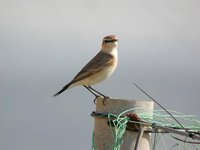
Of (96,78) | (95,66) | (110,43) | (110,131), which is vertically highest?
(110,43)

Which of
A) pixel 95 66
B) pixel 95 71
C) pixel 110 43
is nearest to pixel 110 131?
pixel 95 71

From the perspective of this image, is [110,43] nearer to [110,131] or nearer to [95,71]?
[95,71]

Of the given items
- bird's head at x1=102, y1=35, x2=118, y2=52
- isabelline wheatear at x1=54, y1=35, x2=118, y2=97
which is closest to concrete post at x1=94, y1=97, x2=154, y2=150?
isabelline wheatear at x1=54, y1=35, x2=118, y2=97

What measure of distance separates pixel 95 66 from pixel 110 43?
1.01 m

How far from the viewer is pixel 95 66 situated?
11180mm

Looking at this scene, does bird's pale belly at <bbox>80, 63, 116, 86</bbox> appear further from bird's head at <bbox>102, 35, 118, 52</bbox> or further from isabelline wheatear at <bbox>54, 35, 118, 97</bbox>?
bird's head at <bbox>102, 35, 118, 52</bbox>

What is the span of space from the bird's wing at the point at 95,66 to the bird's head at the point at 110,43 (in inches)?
15.0

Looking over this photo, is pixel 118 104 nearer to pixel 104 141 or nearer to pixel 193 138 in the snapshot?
pixel 104 141

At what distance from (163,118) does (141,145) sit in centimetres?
32

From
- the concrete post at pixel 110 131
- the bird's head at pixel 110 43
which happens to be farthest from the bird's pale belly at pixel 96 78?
the concrete post at pixel 110 131

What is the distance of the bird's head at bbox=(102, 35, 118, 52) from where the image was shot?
11.9 metres

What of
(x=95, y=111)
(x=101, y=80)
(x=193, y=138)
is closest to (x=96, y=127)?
(x=95, y=111)

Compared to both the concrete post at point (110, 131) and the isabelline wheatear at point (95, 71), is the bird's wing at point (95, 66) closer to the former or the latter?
the isabelline wheatear at point (95, 71)

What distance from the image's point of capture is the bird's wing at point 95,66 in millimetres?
11016
